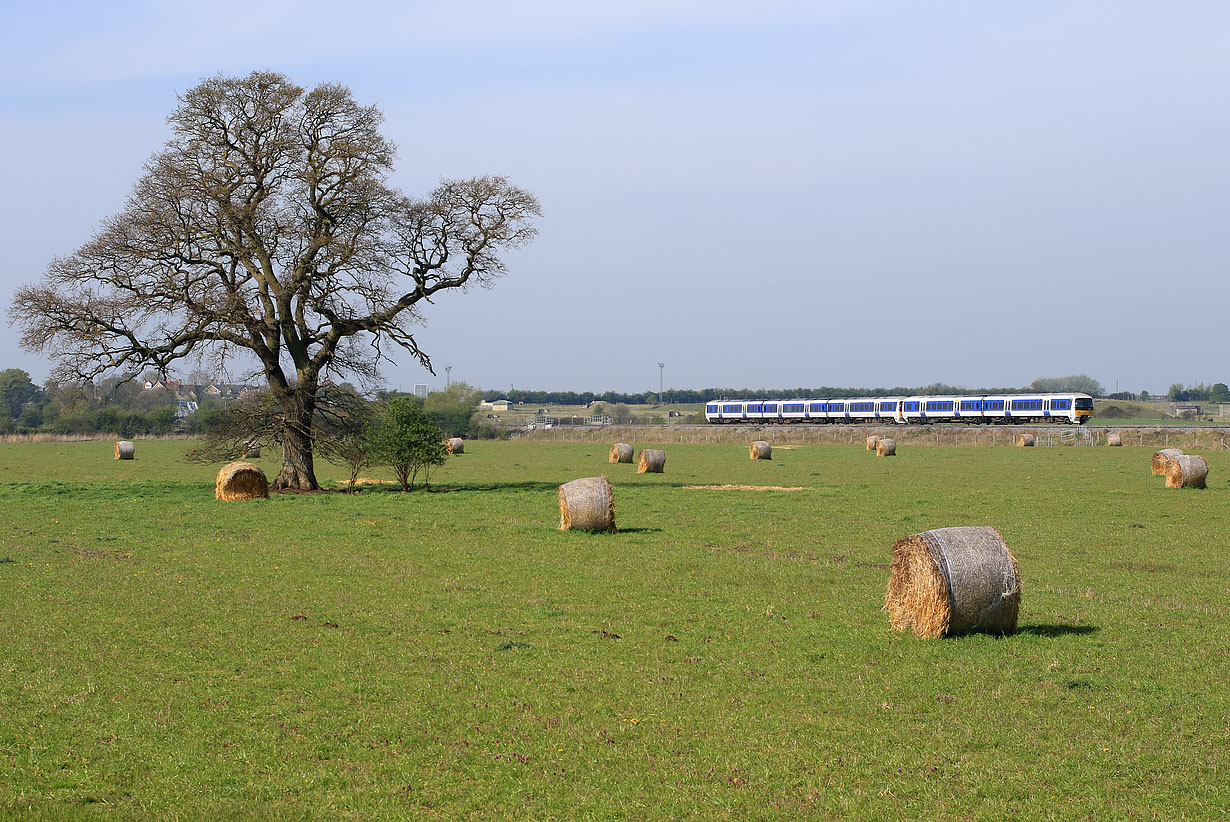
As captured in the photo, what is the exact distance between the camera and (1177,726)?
8.43 meters

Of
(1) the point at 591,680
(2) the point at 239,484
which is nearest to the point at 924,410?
(2) the point at 239,484

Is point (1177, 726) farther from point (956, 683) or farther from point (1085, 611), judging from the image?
point (1085, 611)

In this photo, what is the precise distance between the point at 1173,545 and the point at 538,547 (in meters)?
12.0

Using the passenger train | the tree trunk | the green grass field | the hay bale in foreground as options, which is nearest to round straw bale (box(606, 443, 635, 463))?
the tree trunk

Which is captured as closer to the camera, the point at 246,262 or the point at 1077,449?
the point at 246,262

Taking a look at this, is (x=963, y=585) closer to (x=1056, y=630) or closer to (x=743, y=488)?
(x=1056, y=630)

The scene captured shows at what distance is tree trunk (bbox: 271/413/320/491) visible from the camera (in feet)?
110

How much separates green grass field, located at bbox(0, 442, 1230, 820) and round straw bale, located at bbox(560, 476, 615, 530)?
48 cm

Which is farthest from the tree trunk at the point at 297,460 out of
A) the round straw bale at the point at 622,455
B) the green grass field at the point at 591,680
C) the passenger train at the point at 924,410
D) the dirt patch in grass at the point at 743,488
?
the passenger train at the point at 924,410

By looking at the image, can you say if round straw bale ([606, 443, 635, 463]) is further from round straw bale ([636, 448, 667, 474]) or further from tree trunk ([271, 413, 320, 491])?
tree trunk ([271, 413, 320, 491])

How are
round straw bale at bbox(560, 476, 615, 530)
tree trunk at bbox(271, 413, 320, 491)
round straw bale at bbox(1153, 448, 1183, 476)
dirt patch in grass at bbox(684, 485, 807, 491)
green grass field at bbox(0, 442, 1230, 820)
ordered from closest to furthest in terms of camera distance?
green grass field at bbox(0, 442, 1230, 820) < round straw bale at bbox(560, 476, 615, 530) < tree trunk at bbox(271, 413, 320, 491) < dirt patch in grass at bbox(684, 485, 807, 491) < round straw bale at bbox(1153, 448, 1183, 476)

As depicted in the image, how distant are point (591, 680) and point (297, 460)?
1021 inches

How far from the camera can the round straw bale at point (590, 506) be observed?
72.0 ft

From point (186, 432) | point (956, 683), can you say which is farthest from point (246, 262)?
point (186, 432)
